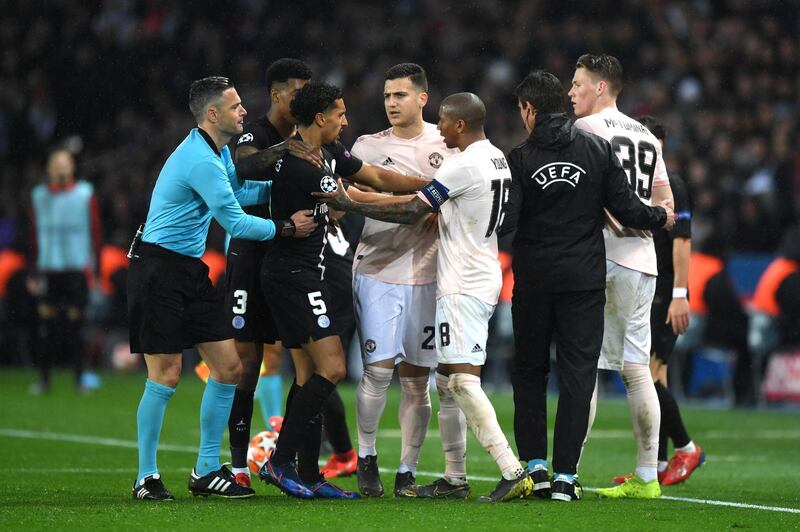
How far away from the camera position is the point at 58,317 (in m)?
15.1

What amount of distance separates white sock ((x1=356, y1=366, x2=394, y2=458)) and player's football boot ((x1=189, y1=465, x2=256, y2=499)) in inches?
28.0

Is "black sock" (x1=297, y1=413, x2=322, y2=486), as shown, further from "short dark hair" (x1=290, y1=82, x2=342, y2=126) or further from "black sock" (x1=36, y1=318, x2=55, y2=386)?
"black sock" (x1=36, y1=318, x2=55, y2=386)

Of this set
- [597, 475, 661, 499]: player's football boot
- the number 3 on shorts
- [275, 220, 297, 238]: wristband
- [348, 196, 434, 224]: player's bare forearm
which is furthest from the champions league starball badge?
[597, 475, 661, 499]: player's football boot

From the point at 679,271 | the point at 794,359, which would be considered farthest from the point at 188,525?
the point at 794,359

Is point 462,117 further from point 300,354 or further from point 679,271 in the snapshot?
point 679,271

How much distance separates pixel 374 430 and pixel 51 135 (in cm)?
1695

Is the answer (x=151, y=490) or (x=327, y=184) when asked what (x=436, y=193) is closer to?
(x=327, y=184)

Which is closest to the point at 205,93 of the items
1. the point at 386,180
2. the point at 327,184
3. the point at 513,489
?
the point at 327,184

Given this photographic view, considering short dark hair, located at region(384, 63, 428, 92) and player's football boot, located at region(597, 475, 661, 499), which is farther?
short dark hair, located at region(384, 63, 428, 92)

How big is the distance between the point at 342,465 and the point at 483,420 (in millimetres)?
2011

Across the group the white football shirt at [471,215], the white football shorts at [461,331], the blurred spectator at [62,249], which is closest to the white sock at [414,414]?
the white football shorts at [461,331]

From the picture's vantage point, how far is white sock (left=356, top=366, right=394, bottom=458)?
7.98 meters

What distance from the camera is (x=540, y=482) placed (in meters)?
7.63

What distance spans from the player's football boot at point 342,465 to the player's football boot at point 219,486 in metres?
1.44
